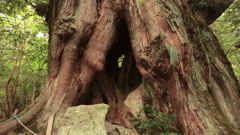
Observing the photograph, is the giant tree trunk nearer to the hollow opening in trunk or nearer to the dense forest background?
the hollow opening in trunk

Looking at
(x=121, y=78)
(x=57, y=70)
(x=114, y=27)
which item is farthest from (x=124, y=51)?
Result: (x=57, y=70)

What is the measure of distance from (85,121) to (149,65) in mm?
1482

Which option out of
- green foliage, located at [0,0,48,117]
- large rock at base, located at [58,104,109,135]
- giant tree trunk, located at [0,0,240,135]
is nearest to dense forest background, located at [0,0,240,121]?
green foliage, located at [0,0,48,117]

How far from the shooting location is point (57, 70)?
11.7 feet

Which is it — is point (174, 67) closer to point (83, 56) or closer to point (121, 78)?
point (83, 56)

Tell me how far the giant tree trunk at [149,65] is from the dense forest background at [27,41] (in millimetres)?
1438

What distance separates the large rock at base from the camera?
2340 millimetres

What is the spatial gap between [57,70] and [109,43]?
4.26ft

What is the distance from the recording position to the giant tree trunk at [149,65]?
2.93m

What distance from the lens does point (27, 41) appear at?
661cm

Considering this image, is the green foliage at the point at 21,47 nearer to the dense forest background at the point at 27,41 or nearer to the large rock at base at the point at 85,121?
the dense forest background at the point at 27,41

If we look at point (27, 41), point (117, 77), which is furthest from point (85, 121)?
point (27, 41)

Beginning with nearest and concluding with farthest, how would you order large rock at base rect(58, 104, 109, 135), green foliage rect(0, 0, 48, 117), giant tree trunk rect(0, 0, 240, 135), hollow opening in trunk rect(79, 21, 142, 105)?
large rock at base rect(58, 104, 109, 135) < giant tree trunk rect(0, 0, 240, 135) < hollow opening in trunk rect(79, 21, 142, 105) < green foliage rect(0, 0, 48, 117)

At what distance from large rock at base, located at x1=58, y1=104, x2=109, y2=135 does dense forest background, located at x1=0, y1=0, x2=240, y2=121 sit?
373 centimetres
